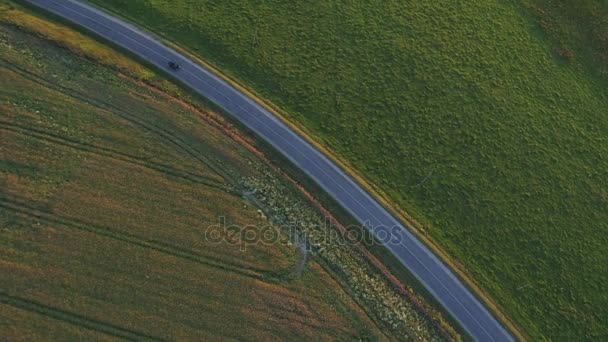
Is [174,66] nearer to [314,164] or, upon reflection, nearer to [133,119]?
[133,119]

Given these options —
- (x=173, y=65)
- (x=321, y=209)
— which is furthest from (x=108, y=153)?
(x=321, y=209)

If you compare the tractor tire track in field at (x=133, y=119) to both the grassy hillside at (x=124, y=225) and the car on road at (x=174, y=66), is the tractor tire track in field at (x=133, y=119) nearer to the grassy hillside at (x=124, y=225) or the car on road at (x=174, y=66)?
the grassy hillside at (x=124, y=225)

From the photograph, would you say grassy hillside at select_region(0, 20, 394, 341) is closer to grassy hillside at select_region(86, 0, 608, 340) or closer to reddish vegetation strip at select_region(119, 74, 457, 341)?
reddish vegetation strip at select_region(119, 74, 457, 341)

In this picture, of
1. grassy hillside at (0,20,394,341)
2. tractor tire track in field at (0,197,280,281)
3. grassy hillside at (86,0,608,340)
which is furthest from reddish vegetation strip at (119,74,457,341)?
tractor tire track in field at (0,197,280,281)

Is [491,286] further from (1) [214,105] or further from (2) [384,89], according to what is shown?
(1) [214,105]

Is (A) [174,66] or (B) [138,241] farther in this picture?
(A) [174,66]

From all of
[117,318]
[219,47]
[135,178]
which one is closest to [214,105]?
[219,47]
